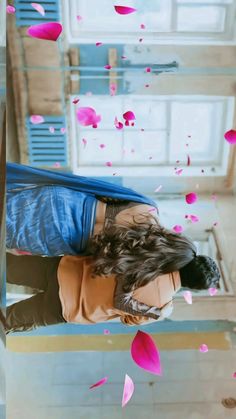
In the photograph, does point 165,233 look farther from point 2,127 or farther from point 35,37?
point 35,37

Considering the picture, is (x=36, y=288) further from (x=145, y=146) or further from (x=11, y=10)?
(x=11, y=10)

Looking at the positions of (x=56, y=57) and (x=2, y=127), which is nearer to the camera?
(x=2, y=127)

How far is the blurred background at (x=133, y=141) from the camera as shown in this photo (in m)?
1.05

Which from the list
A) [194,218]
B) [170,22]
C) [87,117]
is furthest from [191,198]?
[170,22]

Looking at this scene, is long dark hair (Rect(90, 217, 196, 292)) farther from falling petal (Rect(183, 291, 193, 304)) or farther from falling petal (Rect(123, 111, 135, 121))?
falling petal (Rect(123, 111, 135, 121))

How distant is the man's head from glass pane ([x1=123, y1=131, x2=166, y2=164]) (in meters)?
0.24

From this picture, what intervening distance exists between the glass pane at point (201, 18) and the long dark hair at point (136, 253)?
453 mm

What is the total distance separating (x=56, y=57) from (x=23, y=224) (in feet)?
1.20

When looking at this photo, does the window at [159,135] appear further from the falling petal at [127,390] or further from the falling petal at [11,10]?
the falling petal at [127,390]

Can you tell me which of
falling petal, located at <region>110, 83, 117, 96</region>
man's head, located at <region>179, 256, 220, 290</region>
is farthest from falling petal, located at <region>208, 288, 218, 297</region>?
falling petal, located at <region>110, 83, 117, 96</region>

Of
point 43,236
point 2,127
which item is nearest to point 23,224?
point 43,236

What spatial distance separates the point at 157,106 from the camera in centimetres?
108

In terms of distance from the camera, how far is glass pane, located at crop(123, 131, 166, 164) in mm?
1077

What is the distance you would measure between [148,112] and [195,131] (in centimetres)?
11
